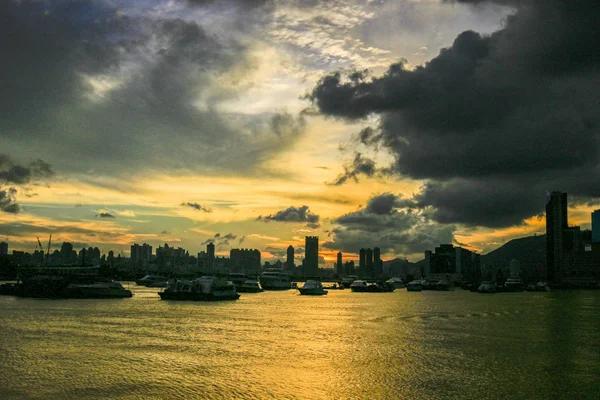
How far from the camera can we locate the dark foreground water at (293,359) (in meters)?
33.0

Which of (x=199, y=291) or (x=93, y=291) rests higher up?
(x=199, y=291)

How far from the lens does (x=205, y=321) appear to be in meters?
73.1

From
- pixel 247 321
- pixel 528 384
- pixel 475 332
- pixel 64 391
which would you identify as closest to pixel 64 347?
pixel 64 391

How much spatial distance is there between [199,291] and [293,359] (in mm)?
80892

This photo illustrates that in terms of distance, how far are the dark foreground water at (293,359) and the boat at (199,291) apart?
1795 inches

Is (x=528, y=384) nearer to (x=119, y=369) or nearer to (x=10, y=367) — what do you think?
(x=119, y=369)

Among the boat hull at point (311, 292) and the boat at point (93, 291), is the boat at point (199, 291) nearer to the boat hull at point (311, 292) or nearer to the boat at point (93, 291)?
the boat at point (93, 291)

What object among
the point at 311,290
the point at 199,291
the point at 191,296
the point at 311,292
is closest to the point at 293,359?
the point at 191,296

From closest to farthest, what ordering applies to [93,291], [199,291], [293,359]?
[293,359], [199,291], [93,291]

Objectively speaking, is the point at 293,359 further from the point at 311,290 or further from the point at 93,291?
the point at 311,290

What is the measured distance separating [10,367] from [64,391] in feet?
32.2

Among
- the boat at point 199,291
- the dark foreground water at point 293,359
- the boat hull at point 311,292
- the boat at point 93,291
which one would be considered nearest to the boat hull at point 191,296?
the boat at point 199,291

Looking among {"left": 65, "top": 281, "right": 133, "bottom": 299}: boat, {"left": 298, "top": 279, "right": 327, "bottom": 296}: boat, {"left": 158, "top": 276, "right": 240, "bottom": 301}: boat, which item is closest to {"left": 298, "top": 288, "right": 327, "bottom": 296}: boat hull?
{"left": 298, "top": 279, "right": 327, "bottom": 296}: boat

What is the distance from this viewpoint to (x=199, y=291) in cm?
12069
